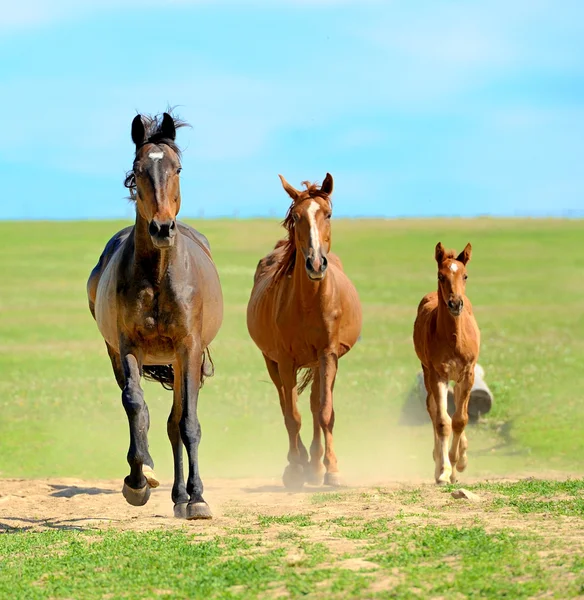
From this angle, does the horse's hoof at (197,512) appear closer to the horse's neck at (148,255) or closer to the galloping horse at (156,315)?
the galloping horse at (156,315)

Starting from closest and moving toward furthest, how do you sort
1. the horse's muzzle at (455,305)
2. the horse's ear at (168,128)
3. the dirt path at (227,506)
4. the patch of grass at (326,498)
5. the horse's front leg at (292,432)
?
the dirt path at (227,506) → the horse's ear at (168,128) → the patch of grass at (326,498) → the horse's muzzle at (455,305) → the horse's front leg at (292,432)

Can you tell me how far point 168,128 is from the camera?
28.6ft

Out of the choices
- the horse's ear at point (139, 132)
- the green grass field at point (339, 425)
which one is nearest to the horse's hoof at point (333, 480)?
the green grass field at point (339, 425)

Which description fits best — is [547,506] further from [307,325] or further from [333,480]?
[307,325]

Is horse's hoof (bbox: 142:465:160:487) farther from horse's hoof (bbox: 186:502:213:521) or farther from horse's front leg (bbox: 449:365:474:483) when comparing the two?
horse's front leg (bbox: 449:365:474:483)

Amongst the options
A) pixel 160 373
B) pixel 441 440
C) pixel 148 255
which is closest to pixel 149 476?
pixel 148 255

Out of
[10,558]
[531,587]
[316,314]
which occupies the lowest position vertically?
[10,558]

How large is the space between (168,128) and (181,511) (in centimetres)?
322

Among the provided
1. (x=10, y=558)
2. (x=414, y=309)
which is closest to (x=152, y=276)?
(x=10, y=558)

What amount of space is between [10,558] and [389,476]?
6.60m

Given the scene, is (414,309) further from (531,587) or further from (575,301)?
(531,587)

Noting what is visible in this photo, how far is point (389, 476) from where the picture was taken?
13016 millimetres

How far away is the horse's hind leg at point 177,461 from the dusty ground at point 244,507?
162 mm

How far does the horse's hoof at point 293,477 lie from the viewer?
451 inches
